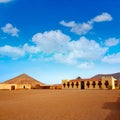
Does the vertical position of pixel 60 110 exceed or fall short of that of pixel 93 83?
it falls short

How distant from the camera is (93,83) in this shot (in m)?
89.9

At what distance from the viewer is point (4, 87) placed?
308 ft

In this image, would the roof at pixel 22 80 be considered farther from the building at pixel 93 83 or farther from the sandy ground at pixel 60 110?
the sandy ground at pixel 60 110

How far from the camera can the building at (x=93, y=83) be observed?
280ft

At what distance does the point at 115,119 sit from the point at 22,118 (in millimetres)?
4612

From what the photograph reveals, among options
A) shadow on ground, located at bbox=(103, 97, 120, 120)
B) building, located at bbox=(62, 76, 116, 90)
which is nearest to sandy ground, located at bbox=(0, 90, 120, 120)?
shadow on ground, located at bbox=(103, 97, 120, 120)

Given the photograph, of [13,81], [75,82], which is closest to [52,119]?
[75,82]

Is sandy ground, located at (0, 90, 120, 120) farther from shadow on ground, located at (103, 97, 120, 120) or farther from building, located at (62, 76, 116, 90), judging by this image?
building, located at (62, 76, 116, 90)

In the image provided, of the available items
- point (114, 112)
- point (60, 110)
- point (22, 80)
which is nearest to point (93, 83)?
point (22, 80)

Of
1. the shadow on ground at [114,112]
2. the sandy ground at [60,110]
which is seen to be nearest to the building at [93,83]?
the sandy ground at [60,110]

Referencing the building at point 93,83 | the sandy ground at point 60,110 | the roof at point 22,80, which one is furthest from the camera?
the roof at point 22,80

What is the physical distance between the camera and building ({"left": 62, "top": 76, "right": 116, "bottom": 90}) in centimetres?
8534

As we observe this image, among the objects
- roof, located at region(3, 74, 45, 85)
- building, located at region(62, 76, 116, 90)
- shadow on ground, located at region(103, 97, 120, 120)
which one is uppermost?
roof, located at region(3, 74, 45, 85)

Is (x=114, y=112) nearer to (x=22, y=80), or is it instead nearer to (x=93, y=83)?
(x=93, y=83)
